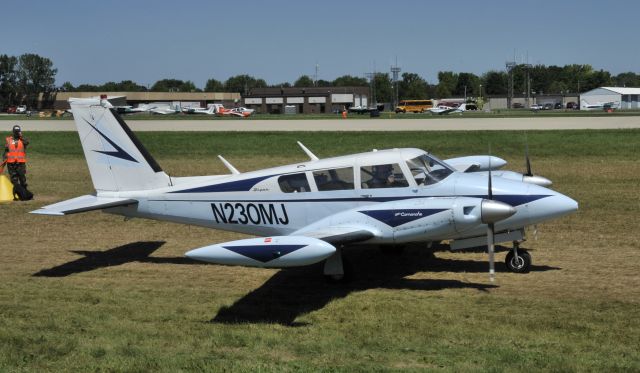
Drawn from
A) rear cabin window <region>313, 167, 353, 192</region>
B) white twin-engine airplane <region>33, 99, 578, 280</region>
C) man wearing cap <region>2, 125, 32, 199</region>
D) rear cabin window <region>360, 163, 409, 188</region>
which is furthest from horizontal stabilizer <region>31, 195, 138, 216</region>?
man wearing cap <region>2, 125, 32, 199</region>

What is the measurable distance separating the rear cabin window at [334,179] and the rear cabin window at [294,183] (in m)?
0.22

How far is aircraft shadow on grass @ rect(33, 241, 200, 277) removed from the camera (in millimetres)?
14488

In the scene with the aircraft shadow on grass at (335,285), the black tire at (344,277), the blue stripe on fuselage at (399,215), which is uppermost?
the blue stripe on fuselage at (399,215)

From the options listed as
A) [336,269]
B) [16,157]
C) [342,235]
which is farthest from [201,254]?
[16,157]

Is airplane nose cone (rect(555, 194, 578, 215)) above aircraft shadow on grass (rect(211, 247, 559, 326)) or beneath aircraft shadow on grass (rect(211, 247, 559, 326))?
above

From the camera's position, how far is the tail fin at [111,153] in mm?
14562

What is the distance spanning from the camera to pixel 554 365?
868 cm

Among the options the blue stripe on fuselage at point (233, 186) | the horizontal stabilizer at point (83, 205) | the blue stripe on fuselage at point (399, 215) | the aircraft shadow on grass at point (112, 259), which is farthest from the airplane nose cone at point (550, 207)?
the horizontal stabilizer at point (83, 205)

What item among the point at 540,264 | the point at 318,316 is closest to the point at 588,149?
the point at 540,264

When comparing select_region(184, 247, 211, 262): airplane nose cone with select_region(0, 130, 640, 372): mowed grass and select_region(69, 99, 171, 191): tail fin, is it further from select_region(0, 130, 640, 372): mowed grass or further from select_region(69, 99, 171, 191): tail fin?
select_region(69, 99, 171, 191): tail fin

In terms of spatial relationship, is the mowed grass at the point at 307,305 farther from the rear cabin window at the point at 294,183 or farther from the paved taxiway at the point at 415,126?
the paved taxiway at the point at 415,126

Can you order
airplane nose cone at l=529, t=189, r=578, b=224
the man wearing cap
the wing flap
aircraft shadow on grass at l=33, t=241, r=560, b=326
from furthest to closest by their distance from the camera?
the man wearing cap, airplane nose cone at l=529, t=189, r=578, b=224, the wing flap, aircraft shadow on grass at l=33, t=241, r=560, b=326

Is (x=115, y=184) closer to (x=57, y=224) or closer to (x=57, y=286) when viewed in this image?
(x=57, y=286)

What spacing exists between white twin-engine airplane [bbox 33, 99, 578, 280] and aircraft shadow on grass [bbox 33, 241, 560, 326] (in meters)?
0.62
